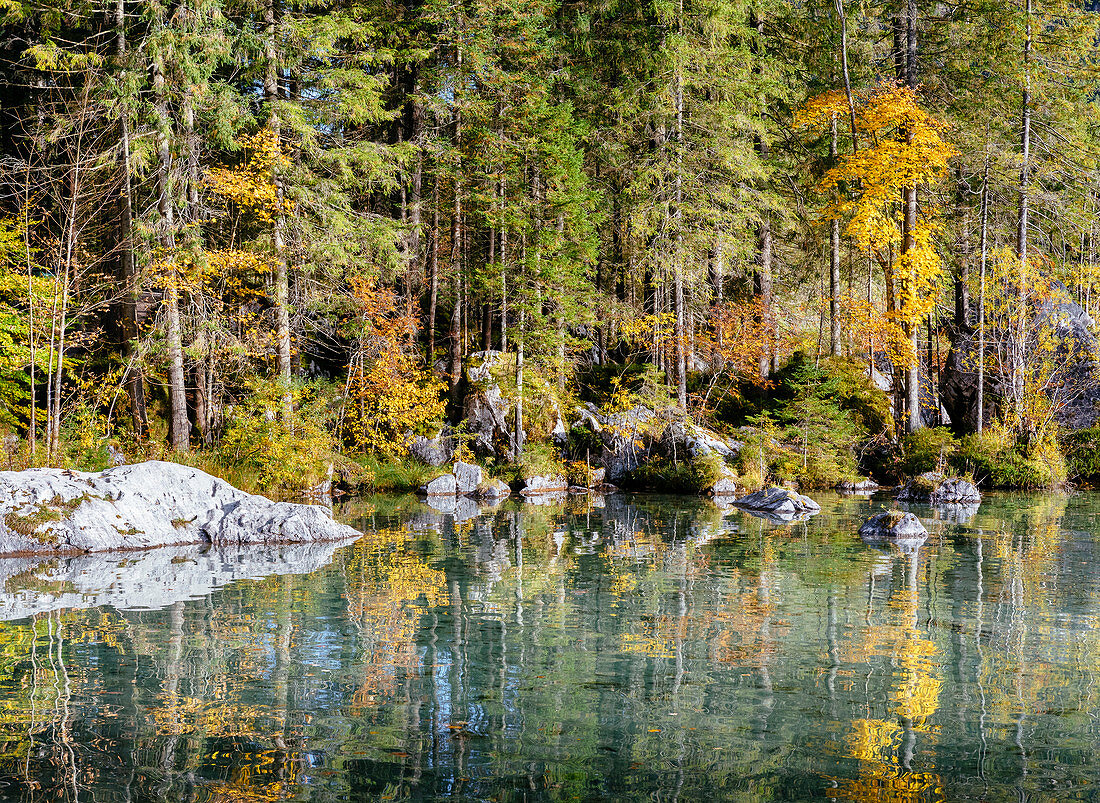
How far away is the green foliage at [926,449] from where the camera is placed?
78.3 feet

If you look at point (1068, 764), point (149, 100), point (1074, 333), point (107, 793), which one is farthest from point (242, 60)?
point (1074, 333)

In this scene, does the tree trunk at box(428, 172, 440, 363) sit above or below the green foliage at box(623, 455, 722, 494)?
above

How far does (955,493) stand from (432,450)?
45.6ft

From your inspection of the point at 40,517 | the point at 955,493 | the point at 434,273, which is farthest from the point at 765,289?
the point at 40,517

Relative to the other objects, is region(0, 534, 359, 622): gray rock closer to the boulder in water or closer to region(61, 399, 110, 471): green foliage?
region(61, 399, 110, 471): green foliage

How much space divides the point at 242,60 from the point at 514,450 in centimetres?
1271

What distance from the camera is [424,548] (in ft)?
45.1

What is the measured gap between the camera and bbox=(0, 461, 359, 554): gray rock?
1319 cm

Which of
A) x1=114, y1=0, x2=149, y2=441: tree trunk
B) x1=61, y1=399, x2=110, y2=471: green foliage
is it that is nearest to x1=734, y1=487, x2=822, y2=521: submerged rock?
x1=61, y1=399, x2=110, y2=471: green foliage

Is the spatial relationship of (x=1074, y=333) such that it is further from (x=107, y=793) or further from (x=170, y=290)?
(x=107, y=793)

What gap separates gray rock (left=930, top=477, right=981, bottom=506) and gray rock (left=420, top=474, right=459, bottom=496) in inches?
477

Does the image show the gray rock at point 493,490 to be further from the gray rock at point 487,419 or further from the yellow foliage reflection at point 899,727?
the yellow foliage reflection at point 899,727

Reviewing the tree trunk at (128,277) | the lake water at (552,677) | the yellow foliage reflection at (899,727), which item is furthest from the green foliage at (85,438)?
the yellow foliage reflection at (899,727)

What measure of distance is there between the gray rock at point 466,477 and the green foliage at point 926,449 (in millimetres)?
12203
